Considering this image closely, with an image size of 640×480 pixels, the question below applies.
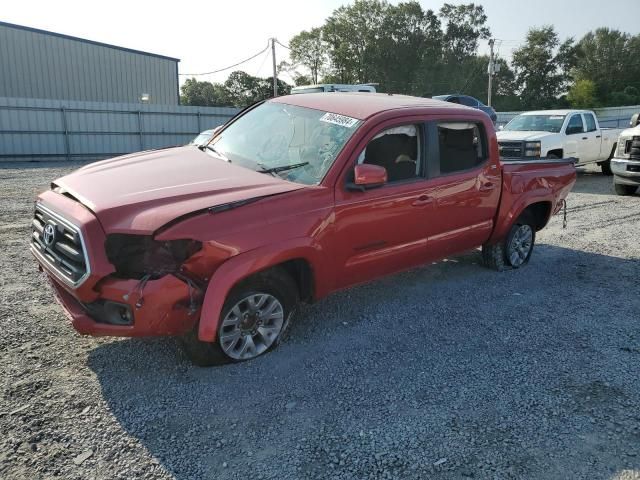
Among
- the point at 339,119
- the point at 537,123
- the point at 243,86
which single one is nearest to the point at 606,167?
the point at 537,123

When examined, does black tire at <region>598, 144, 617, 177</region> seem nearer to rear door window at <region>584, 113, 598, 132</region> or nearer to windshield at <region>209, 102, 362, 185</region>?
rear door window at <region>584, 113, 598, 132</region>

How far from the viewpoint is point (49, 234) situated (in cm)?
343

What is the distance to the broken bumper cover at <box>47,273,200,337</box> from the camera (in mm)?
3064

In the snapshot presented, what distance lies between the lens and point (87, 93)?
Answer: 26.4 m

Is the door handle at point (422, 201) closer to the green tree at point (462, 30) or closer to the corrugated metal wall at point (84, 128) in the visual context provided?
the corrugated metal wall at point (84, 128)

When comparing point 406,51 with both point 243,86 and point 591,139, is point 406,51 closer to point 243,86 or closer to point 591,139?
point 243,86

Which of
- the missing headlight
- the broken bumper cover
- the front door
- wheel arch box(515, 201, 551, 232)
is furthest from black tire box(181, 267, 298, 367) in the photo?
the front door

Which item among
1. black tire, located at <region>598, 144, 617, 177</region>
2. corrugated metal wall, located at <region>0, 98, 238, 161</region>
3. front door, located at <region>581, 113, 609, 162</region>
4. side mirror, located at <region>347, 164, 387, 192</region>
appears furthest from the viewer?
corrugated metal wall, located at <region>0, 98, 238, 161</region>

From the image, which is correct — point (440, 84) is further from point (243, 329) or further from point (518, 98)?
point (243, 329)

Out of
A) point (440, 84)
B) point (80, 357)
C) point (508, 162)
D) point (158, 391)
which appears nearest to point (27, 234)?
point (80, 357)

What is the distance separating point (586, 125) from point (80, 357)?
13455mm

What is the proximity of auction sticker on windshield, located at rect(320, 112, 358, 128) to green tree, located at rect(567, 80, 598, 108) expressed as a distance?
53.0m

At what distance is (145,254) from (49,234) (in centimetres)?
75

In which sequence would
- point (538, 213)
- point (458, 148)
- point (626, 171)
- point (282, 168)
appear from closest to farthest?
1. point (282, 168)
2. point (458, 148)
3. point (538, 213)
4. point (626, 171)
